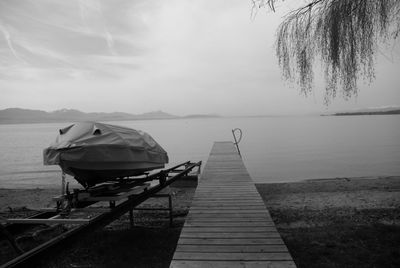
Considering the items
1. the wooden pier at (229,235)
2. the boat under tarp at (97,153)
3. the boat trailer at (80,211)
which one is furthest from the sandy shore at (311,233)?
the boat under tarp at (97,153)

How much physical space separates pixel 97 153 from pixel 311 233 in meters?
5.27

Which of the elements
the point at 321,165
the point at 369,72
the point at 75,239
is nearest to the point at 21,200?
the point at 75,239

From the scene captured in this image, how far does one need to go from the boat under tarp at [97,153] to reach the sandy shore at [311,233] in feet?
4.79

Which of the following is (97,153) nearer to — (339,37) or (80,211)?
(80,211)

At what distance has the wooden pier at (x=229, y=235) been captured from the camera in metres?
3.65

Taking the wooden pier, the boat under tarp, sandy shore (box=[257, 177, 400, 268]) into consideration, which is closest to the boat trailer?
the boat under tarp

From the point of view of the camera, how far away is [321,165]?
92.4 ft

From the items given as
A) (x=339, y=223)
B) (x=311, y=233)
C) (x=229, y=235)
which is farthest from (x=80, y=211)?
(x=339, y=223)

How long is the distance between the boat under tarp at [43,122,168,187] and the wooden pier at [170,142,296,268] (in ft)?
5.19

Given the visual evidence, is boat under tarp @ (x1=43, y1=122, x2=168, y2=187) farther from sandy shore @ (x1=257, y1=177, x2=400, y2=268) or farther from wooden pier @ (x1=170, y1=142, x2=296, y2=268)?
sandy shore @ (x1=257, y1=177, x2=400, y2=268)

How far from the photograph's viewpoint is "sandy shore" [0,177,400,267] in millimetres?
6078

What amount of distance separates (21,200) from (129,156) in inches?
377

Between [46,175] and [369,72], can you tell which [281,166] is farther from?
[369,72]

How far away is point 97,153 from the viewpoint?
5.87 meters
